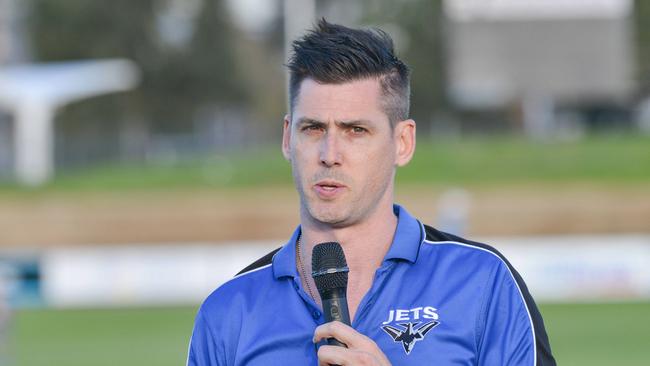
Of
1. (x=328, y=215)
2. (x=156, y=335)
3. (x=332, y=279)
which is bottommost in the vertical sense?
(x=156, y=335)

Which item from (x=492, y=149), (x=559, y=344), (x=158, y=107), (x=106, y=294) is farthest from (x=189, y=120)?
(x=559, y=344)

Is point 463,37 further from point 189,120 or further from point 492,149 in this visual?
point 189,120

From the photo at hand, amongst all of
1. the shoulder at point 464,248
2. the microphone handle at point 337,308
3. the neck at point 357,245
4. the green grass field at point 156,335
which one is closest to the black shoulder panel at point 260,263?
the neck at point 357,245

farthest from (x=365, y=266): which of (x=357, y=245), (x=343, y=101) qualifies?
(x=343, y=101)

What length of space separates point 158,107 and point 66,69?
17541 mm

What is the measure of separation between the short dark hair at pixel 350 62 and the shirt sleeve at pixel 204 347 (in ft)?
1.89

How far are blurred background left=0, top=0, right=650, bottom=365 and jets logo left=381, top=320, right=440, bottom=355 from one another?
3.07 feet

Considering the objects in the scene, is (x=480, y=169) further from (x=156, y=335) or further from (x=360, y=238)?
(x=360, y=238)

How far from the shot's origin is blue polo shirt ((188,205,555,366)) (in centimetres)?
310

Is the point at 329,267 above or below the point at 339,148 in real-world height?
below

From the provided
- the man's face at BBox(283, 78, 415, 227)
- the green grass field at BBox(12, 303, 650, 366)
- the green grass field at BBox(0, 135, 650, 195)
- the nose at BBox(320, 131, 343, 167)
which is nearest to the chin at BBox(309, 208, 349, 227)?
the man's face at BBox(283, 78, 415, 227)

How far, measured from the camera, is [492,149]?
35.5m

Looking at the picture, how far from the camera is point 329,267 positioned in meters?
2.98

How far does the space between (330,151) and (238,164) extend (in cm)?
3535
